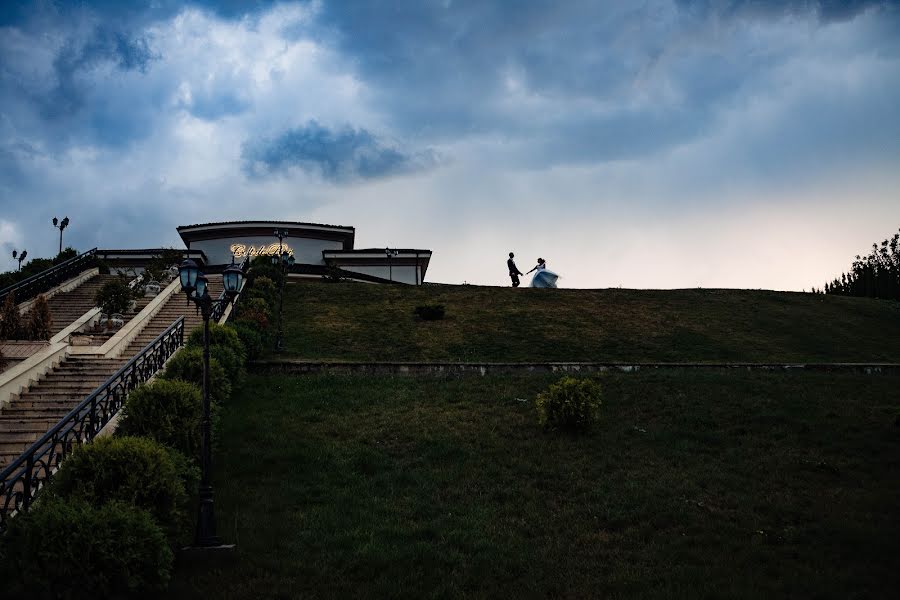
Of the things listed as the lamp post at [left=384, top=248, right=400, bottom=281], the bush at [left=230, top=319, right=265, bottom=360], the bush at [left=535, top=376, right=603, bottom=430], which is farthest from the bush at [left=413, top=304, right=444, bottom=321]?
the lamp post at [left=384, top=248, right=400, bottom=281]

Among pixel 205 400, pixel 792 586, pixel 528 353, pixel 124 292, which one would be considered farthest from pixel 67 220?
pixel 792 586

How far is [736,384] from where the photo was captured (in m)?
17.2

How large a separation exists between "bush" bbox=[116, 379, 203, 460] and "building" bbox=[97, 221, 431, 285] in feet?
105

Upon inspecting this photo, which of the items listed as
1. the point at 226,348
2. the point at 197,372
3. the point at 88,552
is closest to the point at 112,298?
the point at 226,348

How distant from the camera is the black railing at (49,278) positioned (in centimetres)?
2677

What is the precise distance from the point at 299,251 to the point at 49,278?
19070 millimetres

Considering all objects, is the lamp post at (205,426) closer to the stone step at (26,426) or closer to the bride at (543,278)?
the stone step at (26,426)

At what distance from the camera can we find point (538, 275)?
35.8 metres

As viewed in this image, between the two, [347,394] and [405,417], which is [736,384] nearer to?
[405,417]

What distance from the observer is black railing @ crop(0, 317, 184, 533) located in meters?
8.74

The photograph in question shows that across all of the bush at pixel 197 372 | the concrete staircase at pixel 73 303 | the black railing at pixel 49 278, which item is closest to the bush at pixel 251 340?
the bush at pixel 197 372

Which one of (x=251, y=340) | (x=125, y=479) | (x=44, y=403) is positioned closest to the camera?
(x=125, y=479)

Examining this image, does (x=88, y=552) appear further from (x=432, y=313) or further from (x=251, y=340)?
(x=432, y=313)

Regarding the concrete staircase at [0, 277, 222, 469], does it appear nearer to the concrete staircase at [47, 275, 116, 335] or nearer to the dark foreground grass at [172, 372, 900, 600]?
the dark foreground grass at [172, 372, 900, 600]
